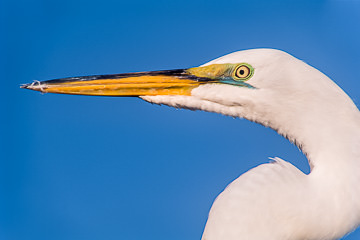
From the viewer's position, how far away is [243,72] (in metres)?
1.85

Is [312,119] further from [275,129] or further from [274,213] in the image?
[274,213]

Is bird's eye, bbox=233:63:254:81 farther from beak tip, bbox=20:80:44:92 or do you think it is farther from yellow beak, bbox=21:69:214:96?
beak tip, bbox=20:80:44:92

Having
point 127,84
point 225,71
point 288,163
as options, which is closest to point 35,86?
point 127,84

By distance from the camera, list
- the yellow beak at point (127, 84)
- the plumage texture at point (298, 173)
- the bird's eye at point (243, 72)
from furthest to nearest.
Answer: the yellow beak at point (127, 84), the bird's eye at point (243, 72), the plumage texture at point (298, 173)

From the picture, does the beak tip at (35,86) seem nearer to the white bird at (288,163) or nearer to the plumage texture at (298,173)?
the white bird at (288,163)

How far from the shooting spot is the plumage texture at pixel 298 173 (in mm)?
1545

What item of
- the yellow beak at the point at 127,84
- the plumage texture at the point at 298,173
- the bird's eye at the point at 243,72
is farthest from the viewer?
the yellow beak at the point at 127,84

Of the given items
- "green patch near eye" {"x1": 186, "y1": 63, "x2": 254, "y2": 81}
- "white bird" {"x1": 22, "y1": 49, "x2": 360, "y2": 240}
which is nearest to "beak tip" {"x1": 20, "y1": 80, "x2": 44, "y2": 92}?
"green patch near eye" {"x1": 186, "y1": 63, "x2": 254, "y2": 81}

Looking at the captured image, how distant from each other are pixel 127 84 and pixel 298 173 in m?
0.97

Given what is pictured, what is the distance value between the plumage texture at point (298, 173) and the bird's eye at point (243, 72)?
0.03m

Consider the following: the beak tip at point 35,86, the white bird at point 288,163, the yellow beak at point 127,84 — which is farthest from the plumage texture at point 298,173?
the beak tip at point 35,86

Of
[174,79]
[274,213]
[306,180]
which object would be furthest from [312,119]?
[174,79]

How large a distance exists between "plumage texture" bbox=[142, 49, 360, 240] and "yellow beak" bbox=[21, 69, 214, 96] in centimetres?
38

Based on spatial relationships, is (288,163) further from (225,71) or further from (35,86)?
(35,86)
